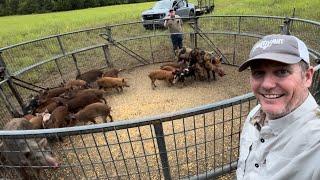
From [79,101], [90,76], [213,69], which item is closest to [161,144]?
[79,101]

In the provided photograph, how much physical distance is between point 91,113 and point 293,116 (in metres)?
5.83

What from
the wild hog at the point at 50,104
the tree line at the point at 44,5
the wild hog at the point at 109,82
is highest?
the wild hog at the point at 50,104

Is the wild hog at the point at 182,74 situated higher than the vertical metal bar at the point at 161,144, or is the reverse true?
the vertical metal bar at the point at 161,144

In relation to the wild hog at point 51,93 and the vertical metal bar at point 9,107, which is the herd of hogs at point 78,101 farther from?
the vertical metal bar at point 9,107

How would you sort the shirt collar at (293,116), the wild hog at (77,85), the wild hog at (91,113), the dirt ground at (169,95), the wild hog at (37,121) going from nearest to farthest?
the shirt collar at (293,116)
the wild hog at (37,121)
the wild hog at (91,113)
the dirt ground at (169,95)
the wild hog at (77,85)

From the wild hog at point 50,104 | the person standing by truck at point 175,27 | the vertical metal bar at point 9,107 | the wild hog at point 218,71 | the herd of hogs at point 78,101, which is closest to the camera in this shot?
the herd of hogs at point 78,101

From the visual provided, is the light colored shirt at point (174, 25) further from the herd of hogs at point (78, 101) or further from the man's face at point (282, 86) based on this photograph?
the man's face at point (282, 86)

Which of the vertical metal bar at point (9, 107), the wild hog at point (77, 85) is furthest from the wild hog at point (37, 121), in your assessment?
the wild hog at point (77, 85)

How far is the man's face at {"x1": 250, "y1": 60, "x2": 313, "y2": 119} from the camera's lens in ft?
6.77

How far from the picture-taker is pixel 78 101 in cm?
805

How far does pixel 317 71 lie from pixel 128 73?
727 centimetres

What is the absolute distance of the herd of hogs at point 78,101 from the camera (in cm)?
510

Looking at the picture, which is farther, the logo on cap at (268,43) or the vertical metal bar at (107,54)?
the vertical metal bar at (107,54)

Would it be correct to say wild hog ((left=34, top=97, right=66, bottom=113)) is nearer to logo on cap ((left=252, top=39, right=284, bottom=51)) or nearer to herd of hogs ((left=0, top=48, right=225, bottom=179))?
herd of hogs ((left=0, top=48, right=225, bottom=179))
